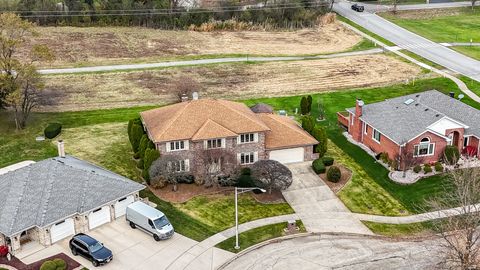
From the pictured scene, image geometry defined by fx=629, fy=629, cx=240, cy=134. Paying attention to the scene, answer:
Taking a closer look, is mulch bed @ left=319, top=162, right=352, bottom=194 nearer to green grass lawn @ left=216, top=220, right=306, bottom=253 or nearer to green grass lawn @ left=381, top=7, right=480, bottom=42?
green grass lawn @ left=216, top=220, right=306, bottom=253

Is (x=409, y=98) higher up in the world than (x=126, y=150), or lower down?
higher up

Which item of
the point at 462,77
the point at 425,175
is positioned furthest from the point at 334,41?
the point at 425,175

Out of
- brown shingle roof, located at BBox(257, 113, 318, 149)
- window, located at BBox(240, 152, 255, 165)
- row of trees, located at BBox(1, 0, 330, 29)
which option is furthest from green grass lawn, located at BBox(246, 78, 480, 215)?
row of trees, located at BBox(1, 0, 330, 29)

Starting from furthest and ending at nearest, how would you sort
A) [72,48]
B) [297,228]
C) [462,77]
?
[72,48], [462,77], [297,228]

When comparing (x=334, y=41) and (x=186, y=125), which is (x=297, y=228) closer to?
(x=186, y=125)

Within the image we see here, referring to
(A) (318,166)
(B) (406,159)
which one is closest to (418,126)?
(B) (406,159)
